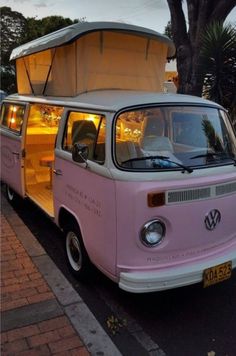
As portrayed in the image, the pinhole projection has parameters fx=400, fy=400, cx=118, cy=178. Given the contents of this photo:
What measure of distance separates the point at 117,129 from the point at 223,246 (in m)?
1.45

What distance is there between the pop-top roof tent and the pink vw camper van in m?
0.02

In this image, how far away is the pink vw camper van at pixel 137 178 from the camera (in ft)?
10.6

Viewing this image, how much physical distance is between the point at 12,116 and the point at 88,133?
291 centimetres

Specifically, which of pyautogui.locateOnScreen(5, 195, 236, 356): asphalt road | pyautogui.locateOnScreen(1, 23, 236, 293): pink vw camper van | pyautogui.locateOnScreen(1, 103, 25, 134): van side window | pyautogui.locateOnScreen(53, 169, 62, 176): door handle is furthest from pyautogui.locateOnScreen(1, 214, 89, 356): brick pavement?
pyautogui.locateOnScreen(1, 103, 25, 134): van side window

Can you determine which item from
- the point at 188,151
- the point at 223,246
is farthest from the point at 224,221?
the point at 188,151

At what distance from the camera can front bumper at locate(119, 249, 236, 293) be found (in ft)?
10.4

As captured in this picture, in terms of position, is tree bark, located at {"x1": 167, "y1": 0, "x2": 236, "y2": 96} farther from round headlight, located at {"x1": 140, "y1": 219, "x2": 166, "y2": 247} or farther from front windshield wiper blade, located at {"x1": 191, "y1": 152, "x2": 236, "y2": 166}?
round headlight, located at {"x1": 140, "y1": 219, "x2": 166, "y2": 247}

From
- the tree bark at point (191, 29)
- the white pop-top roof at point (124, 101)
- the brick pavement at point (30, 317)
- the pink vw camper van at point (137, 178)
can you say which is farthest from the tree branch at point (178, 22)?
the brick pavement at point (30, 317)

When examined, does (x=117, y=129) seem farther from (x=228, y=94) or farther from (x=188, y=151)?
(x=228, y=94)

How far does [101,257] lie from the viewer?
351cm

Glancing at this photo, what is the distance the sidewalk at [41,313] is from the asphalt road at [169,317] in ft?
0.47

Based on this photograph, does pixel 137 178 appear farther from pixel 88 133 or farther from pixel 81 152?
pixel 88 133

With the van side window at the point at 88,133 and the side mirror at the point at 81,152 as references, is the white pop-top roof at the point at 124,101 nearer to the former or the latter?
the van side window at the point at 88,133

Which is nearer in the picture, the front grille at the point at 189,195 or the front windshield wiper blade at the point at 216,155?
the front grille at the point at 189,195
